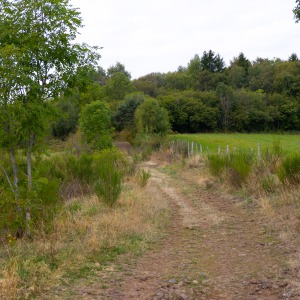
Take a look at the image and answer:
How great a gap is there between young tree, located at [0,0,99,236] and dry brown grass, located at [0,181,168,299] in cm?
Result: 83

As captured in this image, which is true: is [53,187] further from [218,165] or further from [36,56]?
[218,165]

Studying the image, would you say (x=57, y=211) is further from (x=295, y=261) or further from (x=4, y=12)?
(x=295, y=261)

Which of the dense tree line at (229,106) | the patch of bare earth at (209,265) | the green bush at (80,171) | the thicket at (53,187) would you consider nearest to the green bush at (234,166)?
the patch of bare earth at (209,265)

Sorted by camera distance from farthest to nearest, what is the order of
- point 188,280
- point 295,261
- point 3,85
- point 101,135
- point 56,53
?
1. point 101,135
2. point 56,53
3. point 3,85
4. point 295,261
5. point 188,280

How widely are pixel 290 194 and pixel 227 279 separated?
15.3ft

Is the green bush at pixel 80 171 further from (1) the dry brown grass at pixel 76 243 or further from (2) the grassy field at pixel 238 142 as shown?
(2) the grassy field at pixel 238 142

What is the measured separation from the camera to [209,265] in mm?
6062

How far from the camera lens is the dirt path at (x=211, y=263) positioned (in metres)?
4.99

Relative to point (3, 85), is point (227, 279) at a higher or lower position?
lower

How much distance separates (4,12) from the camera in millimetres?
7012

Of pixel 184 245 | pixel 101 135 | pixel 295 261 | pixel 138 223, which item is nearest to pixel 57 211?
pixel 138 223

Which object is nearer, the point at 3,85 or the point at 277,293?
the point at 277,293

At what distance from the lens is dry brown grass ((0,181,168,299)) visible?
496 centimetres

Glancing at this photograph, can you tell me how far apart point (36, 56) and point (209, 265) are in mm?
4516
